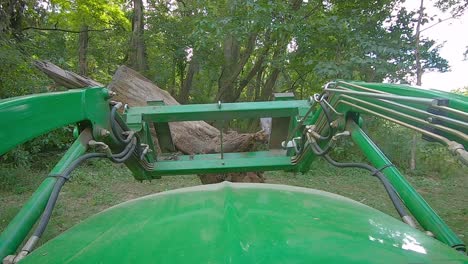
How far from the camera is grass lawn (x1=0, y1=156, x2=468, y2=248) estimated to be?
17.5ft

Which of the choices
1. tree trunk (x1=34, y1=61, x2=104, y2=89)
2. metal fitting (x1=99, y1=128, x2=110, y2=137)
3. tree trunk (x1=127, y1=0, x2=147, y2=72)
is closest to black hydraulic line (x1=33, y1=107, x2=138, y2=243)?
metal fitting (x1=99, y1=128, x2=110, y2=137)

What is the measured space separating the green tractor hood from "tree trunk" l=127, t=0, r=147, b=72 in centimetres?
1027

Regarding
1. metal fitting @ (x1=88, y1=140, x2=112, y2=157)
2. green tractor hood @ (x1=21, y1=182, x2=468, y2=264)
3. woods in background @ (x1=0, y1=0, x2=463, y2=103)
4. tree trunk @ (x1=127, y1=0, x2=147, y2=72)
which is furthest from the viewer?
tree trunk @ (x1=127, y1=0, x2=147, y2=72)

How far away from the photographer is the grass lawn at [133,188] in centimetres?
532

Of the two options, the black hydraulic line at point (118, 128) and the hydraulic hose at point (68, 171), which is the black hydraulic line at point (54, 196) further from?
the black hydraulic line at point (118, 128)

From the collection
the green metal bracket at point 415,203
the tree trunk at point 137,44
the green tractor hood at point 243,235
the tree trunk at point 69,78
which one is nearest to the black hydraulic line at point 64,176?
the green tractor hood at point 243,235

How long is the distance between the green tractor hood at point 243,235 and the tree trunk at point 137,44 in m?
10.3

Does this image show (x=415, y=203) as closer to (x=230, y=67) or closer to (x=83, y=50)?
(x=230, y=67)

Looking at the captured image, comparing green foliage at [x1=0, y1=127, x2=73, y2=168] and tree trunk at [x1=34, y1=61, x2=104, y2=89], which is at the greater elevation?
tree trunk at [x1=34, y1=61, x2=104, y2=89]

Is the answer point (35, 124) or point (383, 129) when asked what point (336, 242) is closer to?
point (35, 124)

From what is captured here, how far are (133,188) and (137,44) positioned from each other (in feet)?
18.1

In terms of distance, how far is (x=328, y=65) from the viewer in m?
5.90

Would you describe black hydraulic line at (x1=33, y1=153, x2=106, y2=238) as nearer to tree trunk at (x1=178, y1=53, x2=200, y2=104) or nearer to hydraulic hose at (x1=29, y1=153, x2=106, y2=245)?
hydraulic hose at (x1=29, y1=153, x2=106, y2=245)

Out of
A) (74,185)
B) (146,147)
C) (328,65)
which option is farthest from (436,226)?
(74,185)
